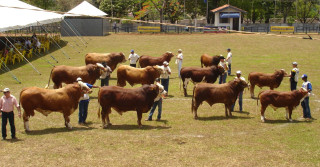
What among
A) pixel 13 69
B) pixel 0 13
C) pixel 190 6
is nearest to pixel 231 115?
pixel 13 69

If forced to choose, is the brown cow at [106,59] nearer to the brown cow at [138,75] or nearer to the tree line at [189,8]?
the brown cow at [138,75]

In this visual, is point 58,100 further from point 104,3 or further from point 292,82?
point 104,3

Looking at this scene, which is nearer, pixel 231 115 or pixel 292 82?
pixel 231 115

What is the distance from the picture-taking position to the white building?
53.8 metres

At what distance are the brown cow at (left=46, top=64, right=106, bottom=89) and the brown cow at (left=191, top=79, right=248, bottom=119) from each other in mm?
4547

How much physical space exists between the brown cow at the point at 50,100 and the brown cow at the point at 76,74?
12.8ft

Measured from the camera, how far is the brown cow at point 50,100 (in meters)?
11.4

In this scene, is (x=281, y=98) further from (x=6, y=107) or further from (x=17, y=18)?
(x=17, y=18)

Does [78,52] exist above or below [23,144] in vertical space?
above

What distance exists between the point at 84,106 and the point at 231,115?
5.12m

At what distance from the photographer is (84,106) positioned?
40.7 feet

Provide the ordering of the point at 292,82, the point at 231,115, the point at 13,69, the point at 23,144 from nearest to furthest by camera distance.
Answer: the point at 23,144
the point at 231,115
the point at 292,82
the point at 13,69

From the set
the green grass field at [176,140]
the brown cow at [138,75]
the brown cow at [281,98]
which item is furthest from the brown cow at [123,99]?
the brown cow at [138,75]

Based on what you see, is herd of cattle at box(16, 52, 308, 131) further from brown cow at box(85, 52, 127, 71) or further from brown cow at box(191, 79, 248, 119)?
brown cow at box(85, 52, 127, 71)
